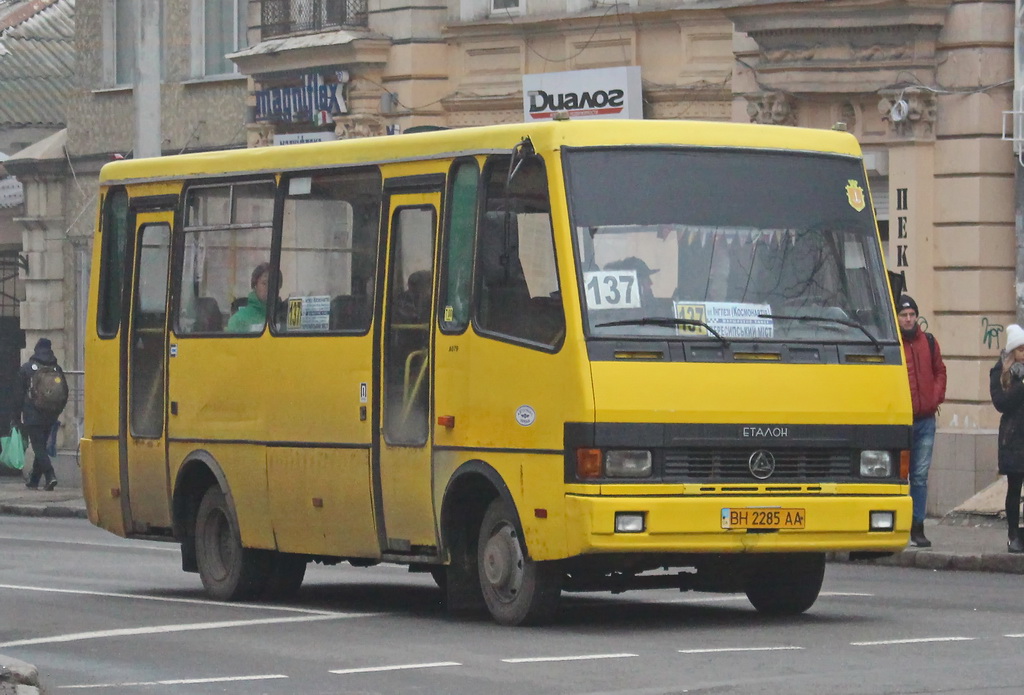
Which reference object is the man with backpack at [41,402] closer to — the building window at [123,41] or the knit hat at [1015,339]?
the building window at [123,41]

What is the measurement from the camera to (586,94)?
28188 mm

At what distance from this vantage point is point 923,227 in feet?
80.0

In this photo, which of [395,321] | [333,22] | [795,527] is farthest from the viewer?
[333,22]

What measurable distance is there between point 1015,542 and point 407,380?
20.5 feet

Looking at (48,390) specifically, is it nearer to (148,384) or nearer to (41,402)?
(41,402)

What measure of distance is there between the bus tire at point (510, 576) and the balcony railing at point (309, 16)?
18.5m

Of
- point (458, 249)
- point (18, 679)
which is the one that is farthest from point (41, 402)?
point (18, 679)

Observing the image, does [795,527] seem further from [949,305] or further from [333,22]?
[333,22]

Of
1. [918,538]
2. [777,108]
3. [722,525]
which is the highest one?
[777,108]

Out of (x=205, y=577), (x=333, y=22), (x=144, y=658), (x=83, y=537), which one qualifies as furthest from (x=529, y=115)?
(x=144, y=658)

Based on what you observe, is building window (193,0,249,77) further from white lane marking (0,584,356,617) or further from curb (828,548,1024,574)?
white lane marking (0,584,356,617)

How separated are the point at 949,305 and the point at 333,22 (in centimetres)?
1032

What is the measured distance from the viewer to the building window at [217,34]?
116 ft

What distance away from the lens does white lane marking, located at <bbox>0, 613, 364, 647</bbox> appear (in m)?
13.0
